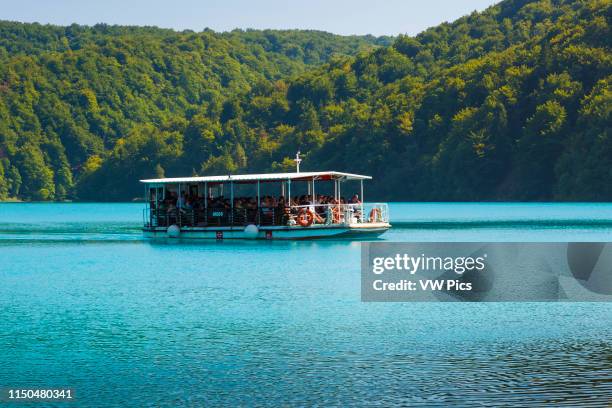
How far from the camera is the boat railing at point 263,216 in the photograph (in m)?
53.2

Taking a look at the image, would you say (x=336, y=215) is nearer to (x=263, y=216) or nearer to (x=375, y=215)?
(x=375, y=215)

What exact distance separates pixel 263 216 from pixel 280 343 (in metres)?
31.1

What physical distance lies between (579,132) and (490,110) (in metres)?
17.6

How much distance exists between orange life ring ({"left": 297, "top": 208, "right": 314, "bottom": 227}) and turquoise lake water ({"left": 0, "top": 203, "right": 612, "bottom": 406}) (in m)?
11.4

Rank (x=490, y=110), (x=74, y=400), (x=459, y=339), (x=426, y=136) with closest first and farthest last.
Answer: (x=74, y=400), (x=459, y=339), (x=490, y=110), (x=426, y=136)

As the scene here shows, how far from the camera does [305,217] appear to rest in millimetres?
52594

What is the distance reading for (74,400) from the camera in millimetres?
17766

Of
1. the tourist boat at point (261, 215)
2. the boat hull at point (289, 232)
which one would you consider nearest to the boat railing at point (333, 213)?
the tourist boat at point (261, 215)

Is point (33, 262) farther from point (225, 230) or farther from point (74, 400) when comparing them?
point (74, 400)

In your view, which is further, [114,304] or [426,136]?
[426,136]

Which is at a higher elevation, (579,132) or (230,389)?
(579,132)

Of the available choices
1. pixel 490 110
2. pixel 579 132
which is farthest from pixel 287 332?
pixel 490 110

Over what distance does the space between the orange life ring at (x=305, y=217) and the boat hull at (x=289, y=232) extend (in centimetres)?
39

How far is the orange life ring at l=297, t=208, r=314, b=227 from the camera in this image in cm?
5238
